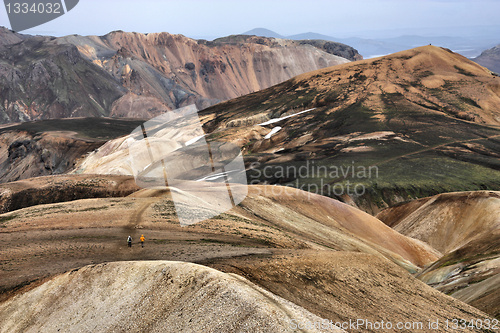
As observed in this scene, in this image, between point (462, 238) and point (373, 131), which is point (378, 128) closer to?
point (373, 131)

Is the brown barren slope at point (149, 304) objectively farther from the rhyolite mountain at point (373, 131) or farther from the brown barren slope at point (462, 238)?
the rhyolite mountain at point (373, 131)

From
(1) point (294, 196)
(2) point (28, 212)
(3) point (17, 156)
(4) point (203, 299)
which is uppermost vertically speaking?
(4) point (203, 299)

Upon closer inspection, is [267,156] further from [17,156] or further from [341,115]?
[17,156]

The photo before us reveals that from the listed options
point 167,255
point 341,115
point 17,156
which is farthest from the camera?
point 17,156


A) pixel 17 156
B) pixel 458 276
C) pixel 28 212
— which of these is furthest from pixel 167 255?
pixel 17 156

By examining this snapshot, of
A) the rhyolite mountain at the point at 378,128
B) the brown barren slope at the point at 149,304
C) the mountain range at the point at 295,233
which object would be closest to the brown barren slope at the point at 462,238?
the mountain range at the point at 295,233

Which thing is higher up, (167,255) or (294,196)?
(167,255)

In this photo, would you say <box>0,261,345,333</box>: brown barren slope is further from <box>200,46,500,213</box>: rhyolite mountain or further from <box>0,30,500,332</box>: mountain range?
<box>200,46,500,213</box>: rhyolite mountain

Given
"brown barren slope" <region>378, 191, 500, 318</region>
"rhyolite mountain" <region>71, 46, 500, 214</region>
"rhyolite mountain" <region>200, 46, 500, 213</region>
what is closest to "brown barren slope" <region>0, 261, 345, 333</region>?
"brown barren slope" <region>378, 191, 500, 318</region>

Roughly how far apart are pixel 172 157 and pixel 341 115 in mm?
51723

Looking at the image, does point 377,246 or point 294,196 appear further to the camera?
point 294,196

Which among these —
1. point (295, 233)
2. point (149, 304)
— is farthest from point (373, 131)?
point (149, 304)

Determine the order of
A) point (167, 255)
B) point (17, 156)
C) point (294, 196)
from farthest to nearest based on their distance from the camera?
point (17, 156) → point (294, 196) → point (167, 255)

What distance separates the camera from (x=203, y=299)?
763 inches
